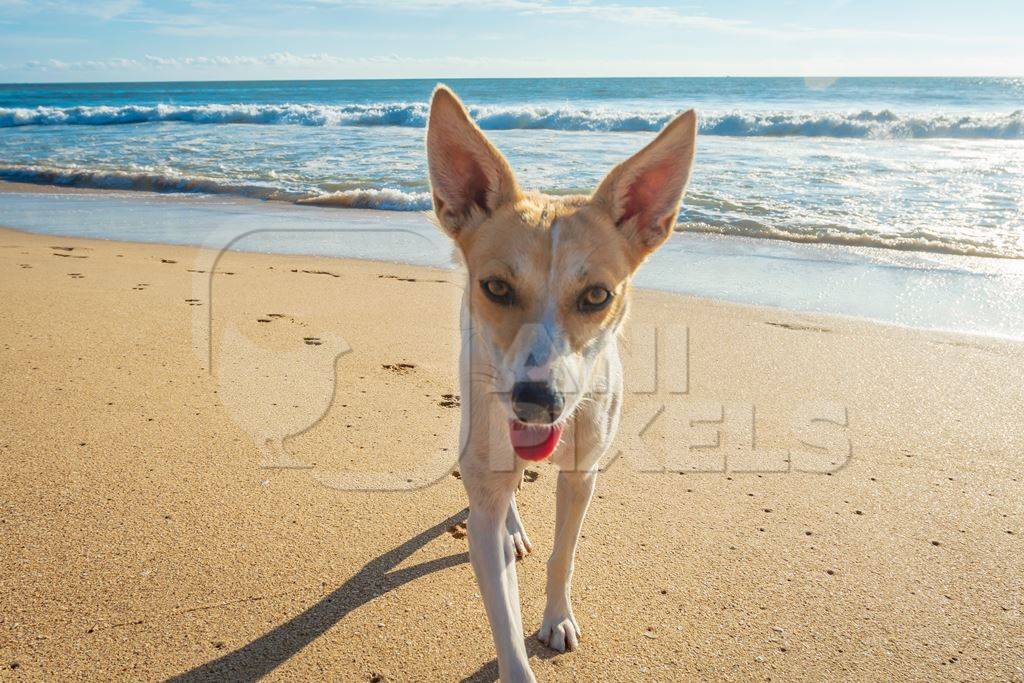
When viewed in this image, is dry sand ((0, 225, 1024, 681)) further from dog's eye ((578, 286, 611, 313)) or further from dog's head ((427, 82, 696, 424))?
dog's eye ((578, 286, 611, 313))

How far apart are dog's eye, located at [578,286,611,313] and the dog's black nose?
458 mm

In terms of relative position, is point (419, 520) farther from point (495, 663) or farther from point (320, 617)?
point (495, 663)

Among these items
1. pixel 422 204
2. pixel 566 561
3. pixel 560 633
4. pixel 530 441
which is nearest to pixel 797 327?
pixel 566 561

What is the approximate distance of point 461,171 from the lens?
299 cm

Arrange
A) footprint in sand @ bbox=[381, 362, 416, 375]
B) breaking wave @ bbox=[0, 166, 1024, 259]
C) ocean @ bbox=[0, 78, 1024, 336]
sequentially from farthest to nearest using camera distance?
breaking wave @ bbox=[0, 166, 1024, 259], ocean @ bbox=[0, 78, 1024, 336], footprint in sand @ bbox=[381, 362, 416, 375]

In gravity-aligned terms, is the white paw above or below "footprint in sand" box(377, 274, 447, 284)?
below

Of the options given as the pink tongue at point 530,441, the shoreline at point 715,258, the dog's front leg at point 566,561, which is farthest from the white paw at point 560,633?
the shoreline at point 715,258

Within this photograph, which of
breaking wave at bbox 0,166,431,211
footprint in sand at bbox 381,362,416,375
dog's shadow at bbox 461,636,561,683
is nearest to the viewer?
dog's shadow at bbox 461,636,561,683

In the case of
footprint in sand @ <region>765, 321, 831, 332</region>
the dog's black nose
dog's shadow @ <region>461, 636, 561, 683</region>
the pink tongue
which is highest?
the dog's black nose

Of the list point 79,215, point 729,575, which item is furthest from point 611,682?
point 79,215

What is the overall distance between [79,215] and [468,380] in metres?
11.9

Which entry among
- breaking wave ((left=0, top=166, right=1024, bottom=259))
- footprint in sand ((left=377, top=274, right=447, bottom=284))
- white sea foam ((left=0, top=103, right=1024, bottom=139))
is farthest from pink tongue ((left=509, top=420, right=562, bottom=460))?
white sea foam ((left=0, top=103, right=1024, bottom=139))

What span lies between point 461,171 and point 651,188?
76cm

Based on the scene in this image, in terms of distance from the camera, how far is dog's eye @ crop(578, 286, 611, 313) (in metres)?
2.64
